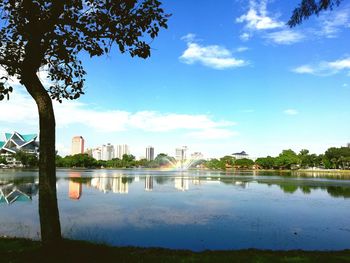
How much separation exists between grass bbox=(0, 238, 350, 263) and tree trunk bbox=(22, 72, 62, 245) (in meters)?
0.46

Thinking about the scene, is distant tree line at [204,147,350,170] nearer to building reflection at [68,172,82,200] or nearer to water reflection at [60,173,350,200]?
water reflection at [60,173,350,200]

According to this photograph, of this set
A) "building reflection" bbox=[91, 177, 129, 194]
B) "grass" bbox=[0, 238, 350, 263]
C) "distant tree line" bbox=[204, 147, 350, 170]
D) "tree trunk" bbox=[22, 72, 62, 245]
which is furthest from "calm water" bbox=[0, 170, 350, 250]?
"distant tree line" bbox=[204, 147, 350, 170]

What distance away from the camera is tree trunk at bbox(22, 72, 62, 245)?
8453mm

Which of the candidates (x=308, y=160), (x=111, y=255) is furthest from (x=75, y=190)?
(x=308, y=160)

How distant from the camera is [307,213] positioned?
2314 cm

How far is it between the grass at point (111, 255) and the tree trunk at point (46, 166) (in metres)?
0.46

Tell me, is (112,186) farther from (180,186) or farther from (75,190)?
(180,186)

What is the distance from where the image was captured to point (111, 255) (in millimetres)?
8820

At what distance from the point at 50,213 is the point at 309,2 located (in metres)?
8.03

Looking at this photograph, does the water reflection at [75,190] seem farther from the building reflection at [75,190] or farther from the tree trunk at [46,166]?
the tree trunk at [46,166]

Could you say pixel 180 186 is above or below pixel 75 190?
below

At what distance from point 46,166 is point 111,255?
2.89 metres

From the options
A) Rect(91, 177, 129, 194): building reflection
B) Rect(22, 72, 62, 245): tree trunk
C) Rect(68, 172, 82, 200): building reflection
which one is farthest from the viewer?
Rect(91, 177, 129, 194): building reflection

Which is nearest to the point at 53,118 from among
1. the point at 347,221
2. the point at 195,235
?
the point at 195,235
